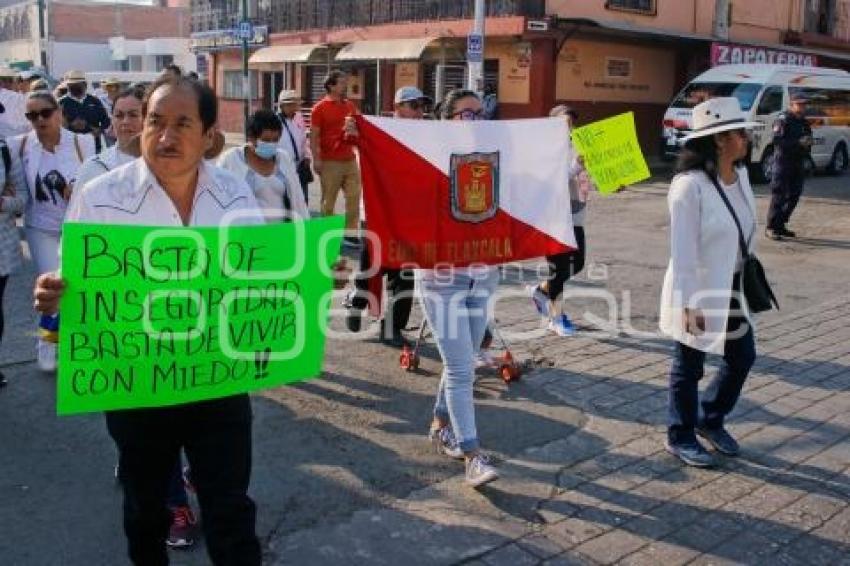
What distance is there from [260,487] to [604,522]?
157 cm

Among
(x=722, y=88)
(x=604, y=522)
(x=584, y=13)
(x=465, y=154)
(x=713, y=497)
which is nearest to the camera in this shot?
(x=604, y=522)

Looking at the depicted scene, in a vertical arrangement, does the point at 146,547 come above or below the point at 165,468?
below

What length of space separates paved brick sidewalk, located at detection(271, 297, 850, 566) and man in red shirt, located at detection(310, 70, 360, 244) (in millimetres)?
5050

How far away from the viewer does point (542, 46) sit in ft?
71.3

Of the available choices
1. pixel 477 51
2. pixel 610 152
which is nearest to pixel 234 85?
pixel 477 51

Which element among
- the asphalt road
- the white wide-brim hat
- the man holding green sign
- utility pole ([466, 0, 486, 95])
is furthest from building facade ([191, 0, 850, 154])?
the man holding green sign

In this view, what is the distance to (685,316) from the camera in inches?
171

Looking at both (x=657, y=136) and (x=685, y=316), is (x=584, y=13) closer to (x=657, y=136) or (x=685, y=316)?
(x=657, y=136)

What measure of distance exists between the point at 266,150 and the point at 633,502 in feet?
9.37

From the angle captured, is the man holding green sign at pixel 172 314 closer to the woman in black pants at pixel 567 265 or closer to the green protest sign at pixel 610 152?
the woman in black pants at pixel 567 265

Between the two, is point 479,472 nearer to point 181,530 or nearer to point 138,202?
point 181,530

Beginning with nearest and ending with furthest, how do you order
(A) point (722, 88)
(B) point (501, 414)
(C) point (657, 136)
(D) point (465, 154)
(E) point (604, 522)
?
(E) point (604, 522), (D) point (465, 154), (B) point (501, 414), (A) point (722, 88), (C) point (657, 136)

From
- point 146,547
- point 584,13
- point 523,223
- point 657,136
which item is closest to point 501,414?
point 523,223

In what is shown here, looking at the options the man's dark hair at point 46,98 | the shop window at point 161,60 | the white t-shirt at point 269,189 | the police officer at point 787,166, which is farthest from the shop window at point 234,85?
the white t-shirt at point 269,189
